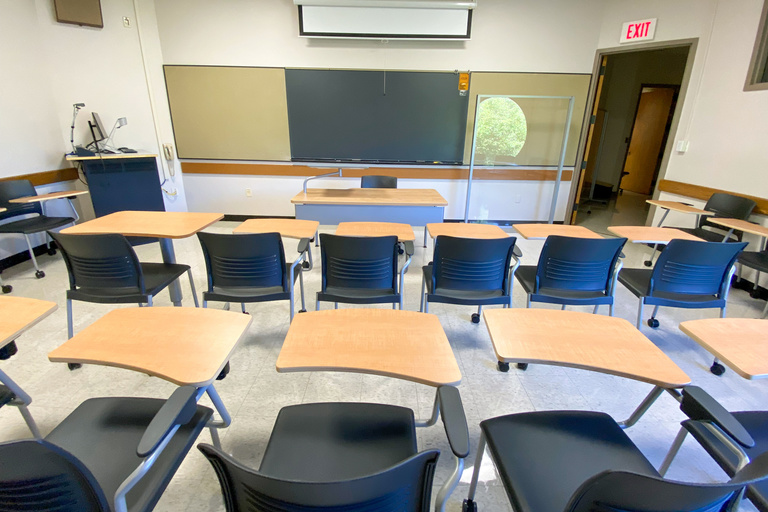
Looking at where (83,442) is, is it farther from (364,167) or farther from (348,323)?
(364,167)

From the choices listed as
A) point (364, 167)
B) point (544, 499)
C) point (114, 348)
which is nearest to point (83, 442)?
point (114, 348)

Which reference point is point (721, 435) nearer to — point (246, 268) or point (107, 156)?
point (246, 268)

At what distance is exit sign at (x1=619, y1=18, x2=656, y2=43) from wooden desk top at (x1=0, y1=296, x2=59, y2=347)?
230 inches

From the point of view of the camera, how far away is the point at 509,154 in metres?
5.02

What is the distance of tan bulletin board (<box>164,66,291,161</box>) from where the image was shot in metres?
4.64

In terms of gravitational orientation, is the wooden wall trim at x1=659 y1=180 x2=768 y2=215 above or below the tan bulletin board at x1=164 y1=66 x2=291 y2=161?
below

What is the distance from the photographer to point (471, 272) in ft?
7.07

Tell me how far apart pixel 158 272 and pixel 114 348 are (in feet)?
4.69

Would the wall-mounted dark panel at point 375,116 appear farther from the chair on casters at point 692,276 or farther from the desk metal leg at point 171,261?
the chair on casters at point 692,276

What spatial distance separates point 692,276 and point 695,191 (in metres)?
2.47

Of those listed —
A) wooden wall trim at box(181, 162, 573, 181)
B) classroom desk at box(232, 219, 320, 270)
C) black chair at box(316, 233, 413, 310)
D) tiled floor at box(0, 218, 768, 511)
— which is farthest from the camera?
wooden wall trim at box(181, 162, 573, 181)

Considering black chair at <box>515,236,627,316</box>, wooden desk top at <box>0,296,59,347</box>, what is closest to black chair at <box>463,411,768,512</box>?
black chair at <box>515,236,627,316</box>

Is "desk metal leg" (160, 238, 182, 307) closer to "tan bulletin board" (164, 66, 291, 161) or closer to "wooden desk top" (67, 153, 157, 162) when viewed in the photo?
"wooden desk top" (67, 153, 157, 162)

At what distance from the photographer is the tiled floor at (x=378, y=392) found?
152 cm
